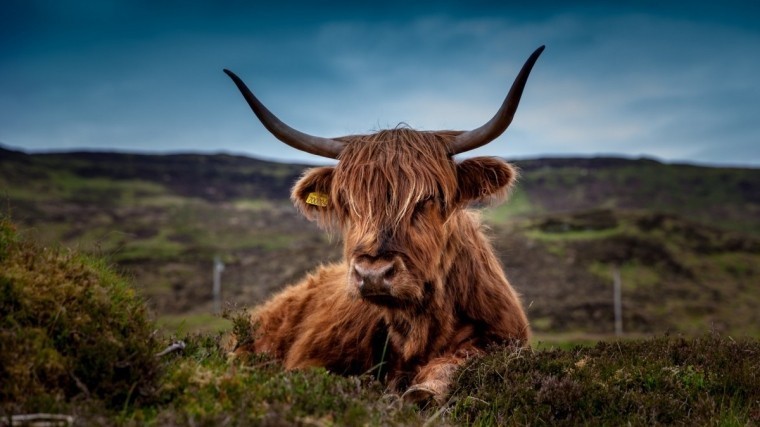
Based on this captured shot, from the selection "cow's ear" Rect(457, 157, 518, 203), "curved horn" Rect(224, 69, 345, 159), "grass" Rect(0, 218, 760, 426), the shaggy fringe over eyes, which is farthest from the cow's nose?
"curved horn" Rect(224, 69, 345, 159)

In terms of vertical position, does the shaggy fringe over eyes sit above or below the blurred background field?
above

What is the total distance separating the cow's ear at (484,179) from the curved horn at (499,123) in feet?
0.55

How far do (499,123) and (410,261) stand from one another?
1.25m

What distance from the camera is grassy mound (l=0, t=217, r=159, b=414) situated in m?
2.35

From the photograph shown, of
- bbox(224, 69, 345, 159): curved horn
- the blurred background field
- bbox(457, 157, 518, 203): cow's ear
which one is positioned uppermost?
bbox(224, 69, 345, 159): curved horn

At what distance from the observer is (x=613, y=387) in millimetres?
3604

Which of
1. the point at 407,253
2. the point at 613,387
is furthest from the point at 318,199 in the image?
the point at 613,387

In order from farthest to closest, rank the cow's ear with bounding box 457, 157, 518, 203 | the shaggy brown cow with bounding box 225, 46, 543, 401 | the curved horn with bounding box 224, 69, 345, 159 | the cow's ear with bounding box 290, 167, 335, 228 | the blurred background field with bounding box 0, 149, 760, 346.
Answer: the blurred background field with bounding box 0, 149, 760, 346 < the cow's ear with bounding box 290, 167, 335, 228 < the cow's ear with bounding box 457, 157, 518, 203 < the curved horn with bounding box 224, 69, 345, 159 < the shaggy brown cow with bounding box 225, 46, 543, 401

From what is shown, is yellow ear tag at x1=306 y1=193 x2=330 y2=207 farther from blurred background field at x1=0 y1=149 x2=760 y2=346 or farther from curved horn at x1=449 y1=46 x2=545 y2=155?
curved horn at x1=449 y1=46 x2=545 y2=155

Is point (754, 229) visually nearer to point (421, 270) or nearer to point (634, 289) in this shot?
point (634, 289)

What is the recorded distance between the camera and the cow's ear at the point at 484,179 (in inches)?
197

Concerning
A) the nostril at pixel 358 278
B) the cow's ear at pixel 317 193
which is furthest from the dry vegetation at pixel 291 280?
the cow's ear at pixel 317 193

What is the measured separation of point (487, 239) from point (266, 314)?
2.63m

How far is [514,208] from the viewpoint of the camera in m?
99.4
